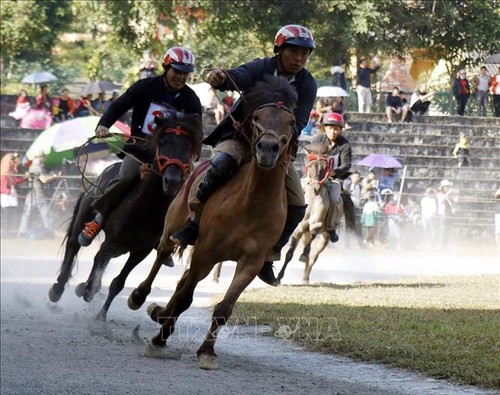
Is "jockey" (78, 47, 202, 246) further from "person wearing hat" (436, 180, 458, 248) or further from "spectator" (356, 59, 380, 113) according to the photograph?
"spectator" (356, 59, 380, 113)

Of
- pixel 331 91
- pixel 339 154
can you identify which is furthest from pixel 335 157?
pixel 331 91

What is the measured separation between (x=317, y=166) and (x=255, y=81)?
25.6 feet

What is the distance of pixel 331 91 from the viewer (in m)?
30.5

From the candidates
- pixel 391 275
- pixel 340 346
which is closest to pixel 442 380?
pixel 340 346

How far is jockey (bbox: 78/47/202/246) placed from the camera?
1227 centimetres

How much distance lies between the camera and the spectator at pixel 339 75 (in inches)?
1231

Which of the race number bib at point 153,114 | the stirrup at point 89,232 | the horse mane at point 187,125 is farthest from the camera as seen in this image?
the stirrup at point 89,232

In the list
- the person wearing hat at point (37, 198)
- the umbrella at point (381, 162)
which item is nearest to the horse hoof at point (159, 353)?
the person wearing hat at point (37, 198)

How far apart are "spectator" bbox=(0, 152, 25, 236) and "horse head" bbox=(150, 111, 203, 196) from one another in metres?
15.3

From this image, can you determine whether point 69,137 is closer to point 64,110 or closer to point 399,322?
point 64,110

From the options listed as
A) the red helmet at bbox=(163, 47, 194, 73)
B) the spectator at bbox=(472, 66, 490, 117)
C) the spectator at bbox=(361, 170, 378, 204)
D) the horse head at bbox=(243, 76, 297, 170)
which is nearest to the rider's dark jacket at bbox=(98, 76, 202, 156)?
the red helmet at bbox=(163, 47, 194, 73)

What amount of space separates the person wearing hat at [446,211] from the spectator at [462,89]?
81.4 inches

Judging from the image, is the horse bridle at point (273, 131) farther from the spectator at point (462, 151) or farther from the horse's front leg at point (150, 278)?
the spectator at point (462, 151)

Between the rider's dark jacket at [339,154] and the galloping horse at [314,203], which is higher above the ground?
the rider's dark jacket at [339,154]
